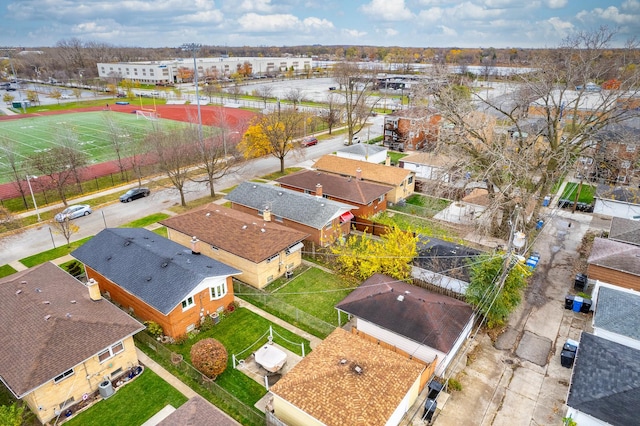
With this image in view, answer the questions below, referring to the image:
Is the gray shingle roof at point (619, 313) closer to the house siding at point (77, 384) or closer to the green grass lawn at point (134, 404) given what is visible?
the green grass lawn at point (134, 404)

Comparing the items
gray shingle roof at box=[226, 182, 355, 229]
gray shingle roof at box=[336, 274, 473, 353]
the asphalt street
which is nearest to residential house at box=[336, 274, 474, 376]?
gray shingle roof at box=[336, 274, 473, 353]

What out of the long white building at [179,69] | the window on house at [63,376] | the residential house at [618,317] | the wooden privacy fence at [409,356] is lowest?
the wooden privacy fence at [409,356]

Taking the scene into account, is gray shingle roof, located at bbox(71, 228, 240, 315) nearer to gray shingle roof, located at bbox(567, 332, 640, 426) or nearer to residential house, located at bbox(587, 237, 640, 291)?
gray shingle roof, located at bbox(567, 332, 640, 426)

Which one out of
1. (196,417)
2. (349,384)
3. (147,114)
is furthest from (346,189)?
(147,114)

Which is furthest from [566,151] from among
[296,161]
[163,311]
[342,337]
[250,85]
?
[250,85]

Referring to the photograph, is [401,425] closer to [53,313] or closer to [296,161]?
[53,313]

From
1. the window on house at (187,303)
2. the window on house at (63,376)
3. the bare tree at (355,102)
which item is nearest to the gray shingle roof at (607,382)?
the window on house at (187,303)
